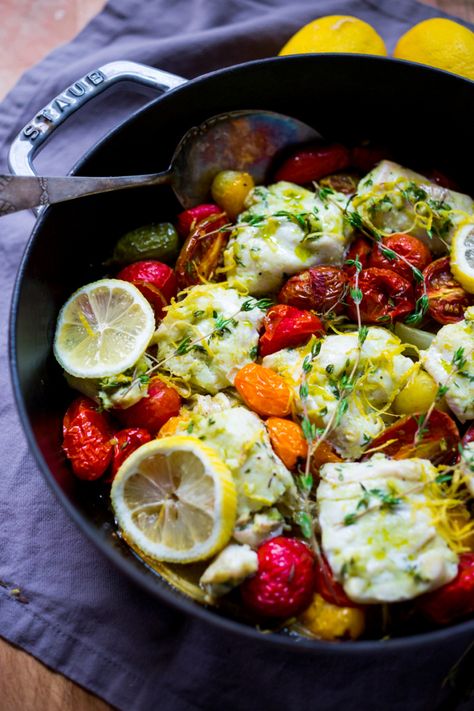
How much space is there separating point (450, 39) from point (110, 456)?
2288 mm

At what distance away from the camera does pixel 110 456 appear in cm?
257

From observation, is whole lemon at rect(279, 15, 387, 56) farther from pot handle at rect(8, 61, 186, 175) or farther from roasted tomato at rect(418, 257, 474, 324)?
roasted tomato at rect(418, 257, 474, 324)

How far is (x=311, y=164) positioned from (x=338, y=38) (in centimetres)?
57

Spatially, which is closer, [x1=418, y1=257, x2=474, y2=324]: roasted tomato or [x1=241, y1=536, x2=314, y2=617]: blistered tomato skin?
[x1=241, y1=536, x2=314, y2=617]: blistered tomato skin

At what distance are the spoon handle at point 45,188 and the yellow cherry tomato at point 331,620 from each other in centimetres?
164

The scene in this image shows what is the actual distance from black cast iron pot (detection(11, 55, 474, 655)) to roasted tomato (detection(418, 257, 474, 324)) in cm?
64

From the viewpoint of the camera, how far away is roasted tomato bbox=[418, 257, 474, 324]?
2766 millimetres

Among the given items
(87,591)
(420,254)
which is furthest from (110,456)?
(420,254)

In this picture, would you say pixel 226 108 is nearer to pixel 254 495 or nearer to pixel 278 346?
pixel 278 346

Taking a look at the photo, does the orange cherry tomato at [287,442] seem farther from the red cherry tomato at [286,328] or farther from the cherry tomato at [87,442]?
the cherry tomato at [87,442]

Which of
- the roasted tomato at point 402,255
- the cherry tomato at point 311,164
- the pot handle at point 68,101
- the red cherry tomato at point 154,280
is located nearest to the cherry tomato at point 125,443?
the red cherry tomato at point 154,280

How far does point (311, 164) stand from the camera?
3.07 meters

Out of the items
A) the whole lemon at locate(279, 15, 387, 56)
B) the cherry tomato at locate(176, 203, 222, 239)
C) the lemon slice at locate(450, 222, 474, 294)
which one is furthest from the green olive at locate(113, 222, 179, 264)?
the lemon slice at locate(450, 222, 474, 294)

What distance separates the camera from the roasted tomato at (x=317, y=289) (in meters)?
2.74
